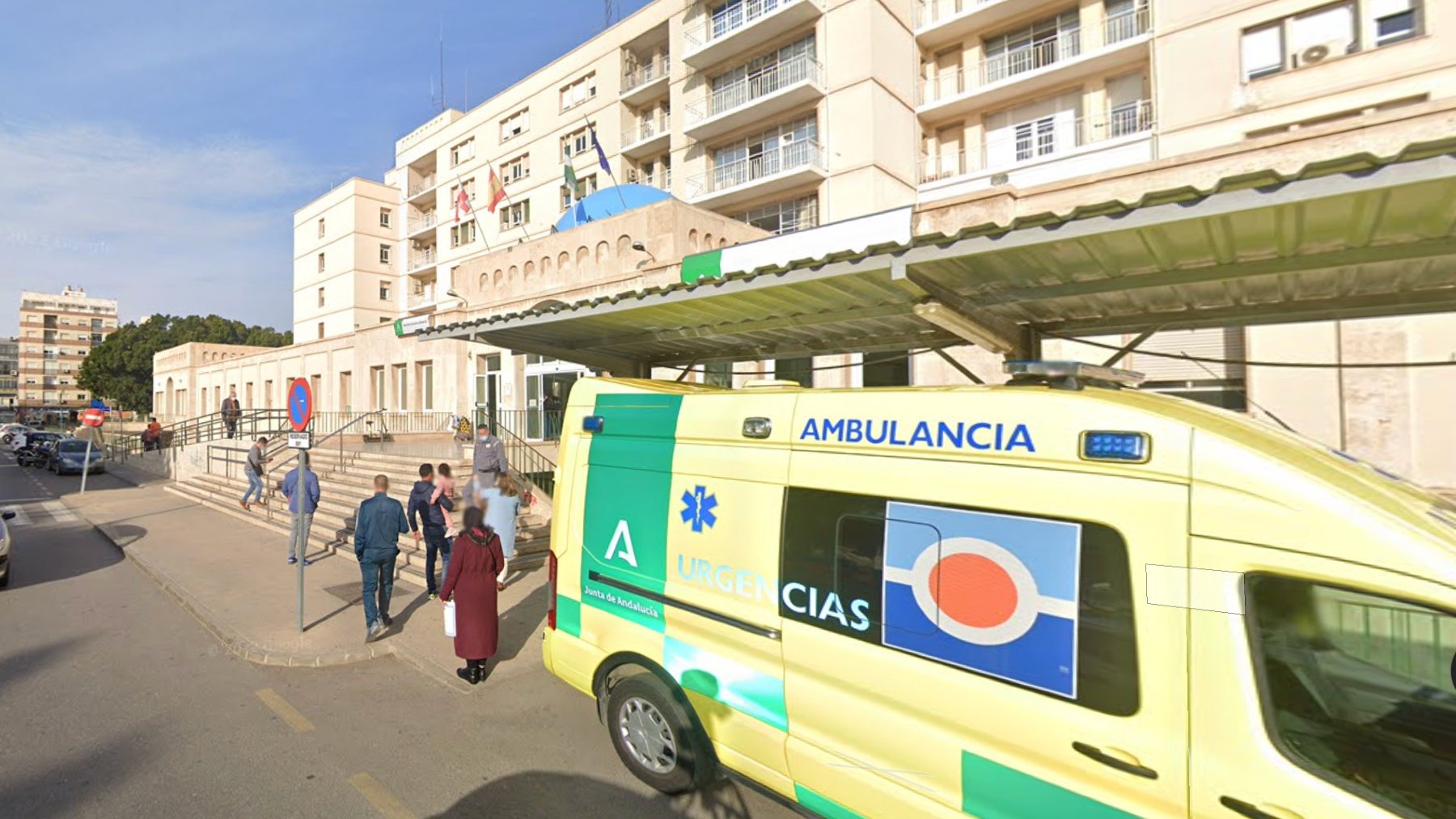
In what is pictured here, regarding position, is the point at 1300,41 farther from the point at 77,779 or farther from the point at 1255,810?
the point at 77,779

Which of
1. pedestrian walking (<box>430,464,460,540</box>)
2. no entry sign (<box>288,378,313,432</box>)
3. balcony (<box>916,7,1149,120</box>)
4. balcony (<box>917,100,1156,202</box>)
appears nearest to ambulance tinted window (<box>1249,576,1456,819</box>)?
pedestrian walking (<box>430,464,460,540</box>)

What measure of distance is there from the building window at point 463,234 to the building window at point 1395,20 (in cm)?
3896

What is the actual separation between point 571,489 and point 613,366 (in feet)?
9.43

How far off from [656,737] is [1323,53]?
20.4 meters

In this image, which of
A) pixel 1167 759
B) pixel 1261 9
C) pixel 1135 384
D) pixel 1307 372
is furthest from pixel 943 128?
pixel 1167 759

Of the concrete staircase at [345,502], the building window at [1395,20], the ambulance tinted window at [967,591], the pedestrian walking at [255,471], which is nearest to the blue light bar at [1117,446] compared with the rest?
the ambulance tinted window at [967,591]

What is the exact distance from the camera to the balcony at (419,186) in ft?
148

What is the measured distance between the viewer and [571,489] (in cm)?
431

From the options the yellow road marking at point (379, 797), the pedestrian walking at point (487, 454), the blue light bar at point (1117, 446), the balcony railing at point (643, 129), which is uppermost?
the balcony railing at point (643, 129)

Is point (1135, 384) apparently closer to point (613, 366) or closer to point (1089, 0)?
point (613, 366)

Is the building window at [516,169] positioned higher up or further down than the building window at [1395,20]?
higher up

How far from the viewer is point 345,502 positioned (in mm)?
11875

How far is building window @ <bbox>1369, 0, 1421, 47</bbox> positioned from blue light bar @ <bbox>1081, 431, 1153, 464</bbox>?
18.6 metres

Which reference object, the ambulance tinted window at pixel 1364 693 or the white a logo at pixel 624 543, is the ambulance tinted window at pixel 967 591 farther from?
the white a logo at pixel 624 543
